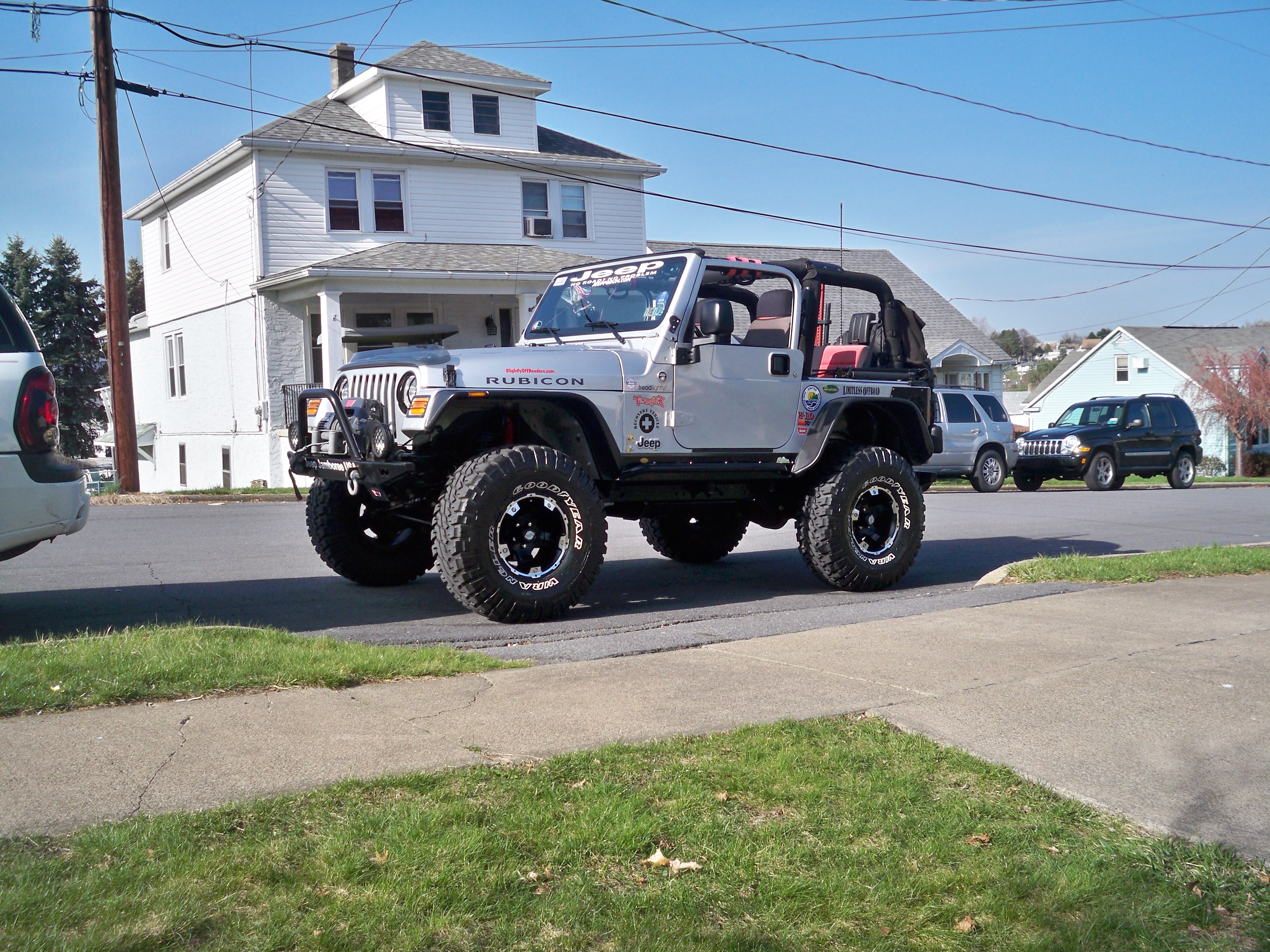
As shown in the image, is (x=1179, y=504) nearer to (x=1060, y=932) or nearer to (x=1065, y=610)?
(x=1065, y=610)

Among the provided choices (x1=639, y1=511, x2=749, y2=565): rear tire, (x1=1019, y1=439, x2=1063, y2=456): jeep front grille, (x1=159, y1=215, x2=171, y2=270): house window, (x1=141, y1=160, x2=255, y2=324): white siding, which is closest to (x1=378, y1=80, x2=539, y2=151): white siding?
(x1=141, y1=160, x2=255, y2=324): white siding

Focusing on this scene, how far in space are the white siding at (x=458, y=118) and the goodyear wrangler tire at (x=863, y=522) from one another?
19.5 m

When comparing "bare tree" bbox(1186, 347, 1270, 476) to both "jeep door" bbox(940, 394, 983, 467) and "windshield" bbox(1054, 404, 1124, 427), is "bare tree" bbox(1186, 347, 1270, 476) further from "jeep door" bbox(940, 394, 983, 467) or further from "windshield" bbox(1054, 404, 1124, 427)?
"jeep door" bbox(940, 394, 983, 467)

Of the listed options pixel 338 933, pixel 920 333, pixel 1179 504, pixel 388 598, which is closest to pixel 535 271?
pixel 1179 504

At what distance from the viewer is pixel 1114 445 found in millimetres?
23109

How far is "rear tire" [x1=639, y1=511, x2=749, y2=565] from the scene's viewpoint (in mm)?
10055

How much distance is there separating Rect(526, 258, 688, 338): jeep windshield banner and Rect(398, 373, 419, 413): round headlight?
1.72m

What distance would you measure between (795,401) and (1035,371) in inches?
4545

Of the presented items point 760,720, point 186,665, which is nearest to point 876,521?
point 760,720

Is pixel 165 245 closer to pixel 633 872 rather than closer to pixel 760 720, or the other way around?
pixel 760 720

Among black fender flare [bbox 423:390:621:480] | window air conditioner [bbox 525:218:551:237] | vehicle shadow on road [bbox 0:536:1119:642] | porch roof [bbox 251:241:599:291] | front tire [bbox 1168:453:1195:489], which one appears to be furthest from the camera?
window air conditioner [bbox 525:218:551:237]

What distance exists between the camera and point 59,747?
436 cm

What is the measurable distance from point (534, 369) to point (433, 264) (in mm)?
17519

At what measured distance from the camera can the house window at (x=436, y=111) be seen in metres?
26.0
